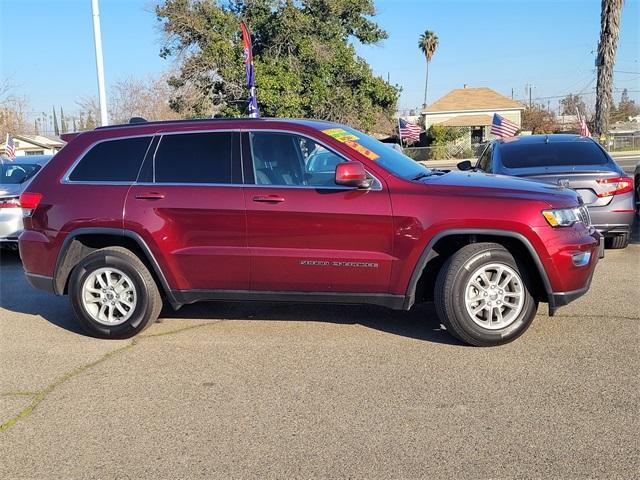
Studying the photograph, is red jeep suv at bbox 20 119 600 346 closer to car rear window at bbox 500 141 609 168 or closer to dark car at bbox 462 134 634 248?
dark car at bbox 462 134 634 248

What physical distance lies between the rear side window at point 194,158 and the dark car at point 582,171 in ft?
12.7

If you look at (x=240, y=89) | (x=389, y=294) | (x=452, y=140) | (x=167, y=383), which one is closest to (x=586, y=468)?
(x=389, y=294)

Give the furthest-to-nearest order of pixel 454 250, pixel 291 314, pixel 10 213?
pixel 10 213 → pixel 291 314 → pixel 454 250

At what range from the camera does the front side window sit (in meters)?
5.20

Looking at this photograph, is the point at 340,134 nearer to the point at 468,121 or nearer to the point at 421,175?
the point at 421,175

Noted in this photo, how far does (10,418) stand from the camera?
4039mm

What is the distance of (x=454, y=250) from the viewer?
→ 5.19 meters

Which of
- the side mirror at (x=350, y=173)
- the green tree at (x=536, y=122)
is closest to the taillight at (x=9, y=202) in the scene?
the side mirror at (x=350, y=173)

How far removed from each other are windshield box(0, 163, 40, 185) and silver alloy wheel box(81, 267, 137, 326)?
5.22 m

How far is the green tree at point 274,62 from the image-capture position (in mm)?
31359

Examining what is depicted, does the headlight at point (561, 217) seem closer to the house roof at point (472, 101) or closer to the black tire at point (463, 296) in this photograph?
the black tire at point (463, 296)

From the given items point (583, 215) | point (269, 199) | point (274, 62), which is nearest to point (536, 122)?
point (274, 62)

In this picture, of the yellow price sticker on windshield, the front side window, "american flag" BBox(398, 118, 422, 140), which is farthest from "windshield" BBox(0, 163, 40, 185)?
"american flag" BBox(398, 118, 422, 140)

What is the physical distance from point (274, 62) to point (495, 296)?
28642mm
